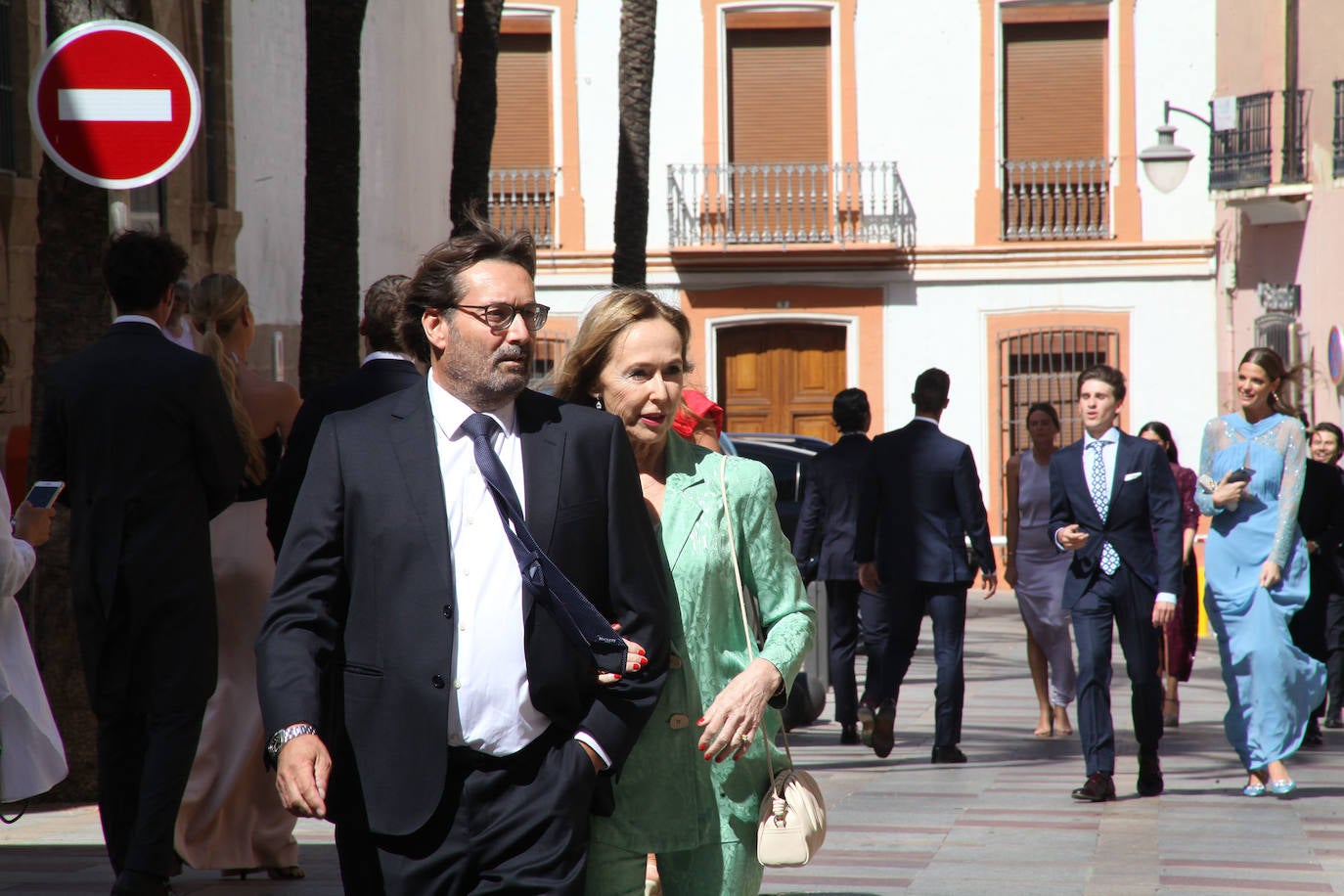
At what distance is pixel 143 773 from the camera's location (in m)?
5.63

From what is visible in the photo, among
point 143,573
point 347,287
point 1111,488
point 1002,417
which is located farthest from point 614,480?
point 1002,417

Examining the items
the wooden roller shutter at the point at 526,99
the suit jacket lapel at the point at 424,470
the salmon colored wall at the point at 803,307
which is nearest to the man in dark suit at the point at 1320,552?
the suit jacket lapel at the point at 424,470

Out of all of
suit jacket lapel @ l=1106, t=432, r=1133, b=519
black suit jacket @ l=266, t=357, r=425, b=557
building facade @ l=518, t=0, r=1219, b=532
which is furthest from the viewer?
building facade @ l=518, t=0, r=1219, b=532

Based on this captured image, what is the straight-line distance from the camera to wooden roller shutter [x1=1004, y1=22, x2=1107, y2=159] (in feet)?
89.6

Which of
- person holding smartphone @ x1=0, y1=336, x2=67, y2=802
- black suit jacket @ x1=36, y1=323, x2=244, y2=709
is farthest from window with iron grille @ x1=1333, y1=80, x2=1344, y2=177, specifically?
person holding smartphone @ x1=0, y1=336, x2=67, y2=802

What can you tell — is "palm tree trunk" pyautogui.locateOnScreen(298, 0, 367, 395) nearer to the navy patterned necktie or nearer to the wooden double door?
the navy patterned necktie

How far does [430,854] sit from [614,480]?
766 mm

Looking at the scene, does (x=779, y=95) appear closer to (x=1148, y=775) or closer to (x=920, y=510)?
(x=920, y=510)

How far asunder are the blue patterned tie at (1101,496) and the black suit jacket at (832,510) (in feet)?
7.83

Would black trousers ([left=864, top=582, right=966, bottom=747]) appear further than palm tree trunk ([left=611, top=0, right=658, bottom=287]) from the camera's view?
No

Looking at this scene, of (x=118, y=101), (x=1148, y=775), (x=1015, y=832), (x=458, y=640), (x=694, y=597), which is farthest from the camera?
(x=1148, y=775)

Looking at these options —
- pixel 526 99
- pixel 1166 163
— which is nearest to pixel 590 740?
pixel 1166 163

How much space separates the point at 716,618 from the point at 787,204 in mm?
23692

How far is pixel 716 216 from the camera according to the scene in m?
27.6
